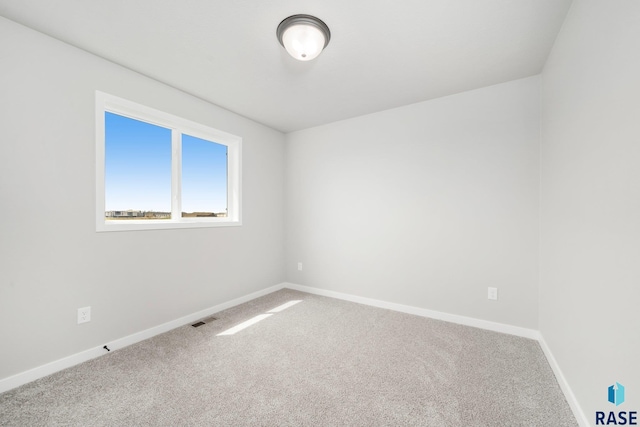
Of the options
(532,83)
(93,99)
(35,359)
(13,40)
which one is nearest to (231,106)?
(93,99)

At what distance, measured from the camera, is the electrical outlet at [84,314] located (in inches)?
78.6

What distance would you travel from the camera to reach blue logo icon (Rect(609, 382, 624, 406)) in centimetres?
105

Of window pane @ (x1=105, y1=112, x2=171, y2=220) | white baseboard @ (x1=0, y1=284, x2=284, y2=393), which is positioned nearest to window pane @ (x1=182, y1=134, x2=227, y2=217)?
window pane @ (x1=105, y1=112, x2=171, y2=220)

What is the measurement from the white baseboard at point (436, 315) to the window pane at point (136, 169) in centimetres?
236

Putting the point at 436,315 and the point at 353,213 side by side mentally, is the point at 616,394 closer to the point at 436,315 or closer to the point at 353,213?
the point at 436,315

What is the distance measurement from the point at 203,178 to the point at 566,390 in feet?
12.4

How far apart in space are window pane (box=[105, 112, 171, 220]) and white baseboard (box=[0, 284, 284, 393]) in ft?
3.65

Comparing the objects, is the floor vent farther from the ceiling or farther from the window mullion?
the ceiling

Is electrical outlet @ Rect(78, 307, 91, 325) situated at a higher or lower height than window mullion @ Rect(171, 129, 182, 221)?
lower

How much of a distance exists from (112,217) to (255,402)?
6.74 feet

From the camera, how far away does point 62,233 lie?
1.92 meters

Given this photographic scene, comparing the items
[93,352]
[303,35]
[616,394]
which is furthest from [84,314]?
[616,394]

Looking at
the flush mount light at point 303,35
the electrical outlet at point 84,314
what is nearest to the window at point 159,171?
the electrical outlet at point 84,314

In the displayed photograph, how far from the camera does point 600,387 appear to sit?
1219mm
